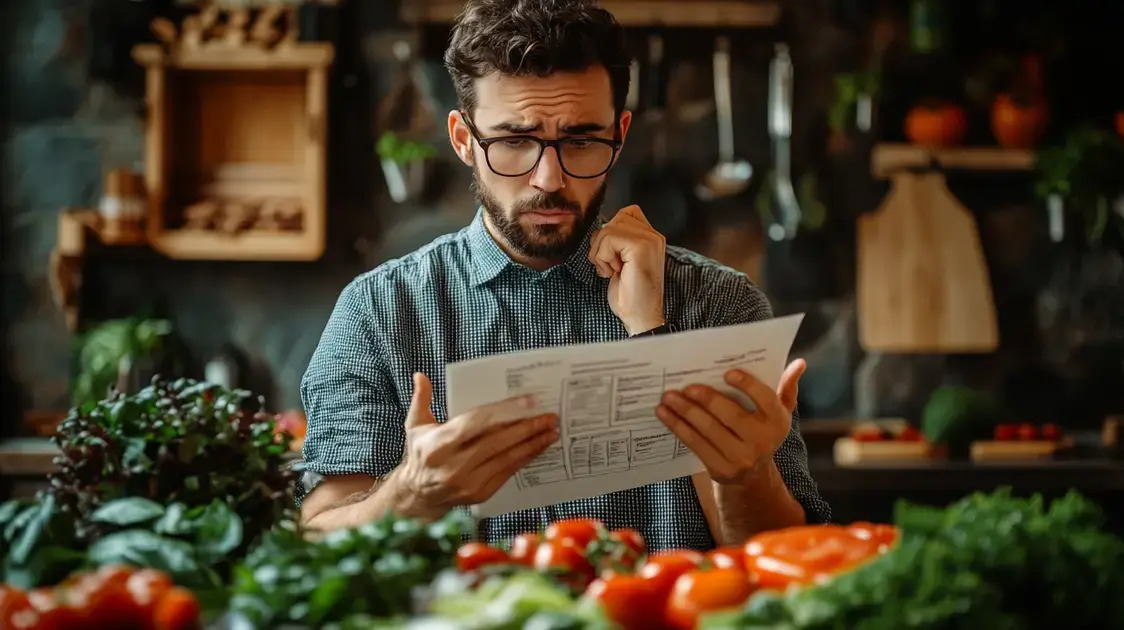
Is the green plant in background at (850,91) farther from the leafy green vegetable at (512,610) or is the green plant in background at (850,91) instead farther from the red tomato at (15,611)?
the red tomato at (15,611)

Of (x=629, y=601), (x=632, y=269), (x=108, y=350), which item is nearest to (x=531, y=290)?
(x=632, y=269)

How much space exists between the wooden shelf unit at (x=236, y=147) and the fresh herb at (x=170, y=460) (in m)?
2.54

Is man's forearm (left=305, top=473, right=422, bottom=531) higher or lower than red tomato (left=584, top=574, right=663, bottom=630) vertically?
lower

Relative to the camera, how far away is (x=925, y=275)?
4.17 m

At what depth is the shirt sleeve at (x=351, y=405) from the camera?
1.95m

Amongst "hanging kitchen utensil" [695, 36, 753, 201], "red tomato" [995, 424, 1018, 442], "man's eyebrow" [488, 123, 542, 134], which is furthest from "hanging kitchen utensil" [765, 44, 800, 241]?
"man's eyebrow" [488, 123, 542, 134]

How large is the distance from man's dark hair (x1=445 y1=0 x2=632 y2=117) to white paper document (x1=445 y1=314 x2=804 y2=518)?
27.7 inches

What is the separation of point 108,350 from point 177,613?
306cm

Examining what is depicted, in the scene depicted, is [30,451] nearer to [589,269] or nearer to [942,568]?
[589,269]

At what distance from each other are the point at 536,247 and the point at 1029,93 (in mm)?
2576

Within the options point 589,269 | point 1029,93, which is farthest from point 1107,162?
point 589,269

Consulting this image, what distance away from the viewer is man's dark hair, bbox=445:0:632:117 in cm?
203

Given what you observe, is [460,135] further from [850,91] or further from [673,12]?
[850,91]

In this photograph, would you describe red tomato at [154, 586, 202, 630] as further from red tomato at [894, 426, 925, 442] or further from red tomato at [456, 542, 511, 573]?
red tomato at [894, 426, 925, 442]
